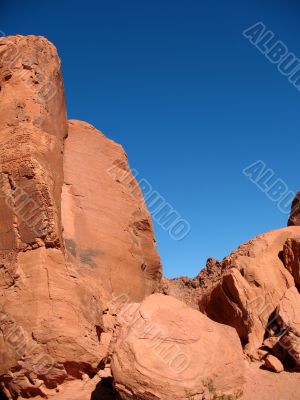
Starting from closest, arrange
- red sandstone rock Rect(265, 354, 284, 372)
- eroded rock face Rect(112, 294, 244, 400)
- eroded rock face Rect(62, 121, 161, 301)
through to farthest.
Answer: eroded rock face Rect(112, 294, 244, 400), red sandstone rock Rect(265, 354, 284, 372), eroded rock face Rect(62, 121, 161, 301)

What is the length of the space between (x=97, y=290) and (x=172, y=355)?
4319mm

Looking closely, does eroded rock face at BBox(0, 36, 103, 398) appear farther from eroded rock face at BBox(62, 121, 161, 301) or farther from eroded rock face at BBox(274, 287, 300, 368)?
eroded rock face at BBox(274, 287, 300, 368)

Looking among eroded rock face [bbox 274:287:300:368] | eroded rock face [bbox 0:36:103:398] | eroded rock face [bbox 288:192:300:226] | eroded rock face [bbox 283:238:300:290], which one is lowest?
eroded rock face [bbox 0:36:103:398]

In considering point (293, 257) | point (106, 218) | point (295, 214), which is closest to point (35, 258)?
point (106, 218)

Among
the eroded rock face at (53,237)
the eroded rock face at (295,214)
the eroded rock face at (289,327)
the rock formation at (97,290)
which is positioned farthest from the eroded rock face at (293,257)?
the eroded rock face at (295,214)

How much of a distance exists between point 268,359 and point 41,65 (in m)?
10.9

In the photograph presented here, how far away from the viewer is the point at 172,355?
24.7 ft

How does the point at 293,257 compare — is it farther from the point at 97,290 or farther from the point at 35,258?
the point at 35,258

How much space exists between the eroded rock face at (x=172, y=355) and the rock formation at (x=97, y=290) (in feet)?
0.07

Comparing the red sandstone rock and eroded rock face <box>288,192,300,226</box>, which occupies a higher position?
eroded rock face <box>288,192,300,226</box>

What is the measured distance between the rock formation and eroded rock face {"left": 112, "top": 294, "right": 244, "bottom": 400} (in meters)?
0.02

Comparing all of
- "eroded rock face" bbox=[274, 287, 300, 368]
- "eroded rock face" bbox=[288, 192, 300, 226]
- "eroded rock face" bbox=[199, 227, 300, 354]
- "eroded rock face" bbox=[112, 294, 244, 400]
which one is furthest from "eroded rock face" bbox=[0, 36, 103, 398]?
"eroded rock face" bbox=[288, 192, 300, 226]

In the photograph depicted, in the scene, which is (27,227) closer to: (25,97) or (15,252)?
(15,252)

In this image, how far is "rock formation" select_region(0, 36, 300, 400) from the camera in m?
7.79
